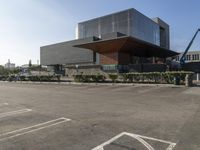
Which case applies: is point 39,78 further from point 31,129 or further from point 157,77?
point 31,129

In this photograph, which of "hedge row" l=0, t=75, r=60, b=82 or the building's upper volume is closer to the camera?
"hedge row" l=0, t=75, r=60, b=82

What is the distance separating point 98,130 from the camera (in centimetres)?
670

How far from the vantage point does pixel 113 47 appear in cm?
4438

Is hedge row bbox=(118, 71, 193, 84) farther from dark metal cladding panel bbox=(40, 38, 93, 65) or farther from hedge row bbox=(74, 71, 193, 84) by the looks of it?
dark metal cladding panel bbox=(40, 38, 93, 65)

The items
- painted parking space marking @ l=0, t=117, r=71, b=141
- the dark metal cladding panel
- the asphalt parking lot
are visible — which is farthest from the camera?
the dark metal cladding panel

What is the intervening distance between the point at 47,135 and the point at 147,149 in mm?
3017

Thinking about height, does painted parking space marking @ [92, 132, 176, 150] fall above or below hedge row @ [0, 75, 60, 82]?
below

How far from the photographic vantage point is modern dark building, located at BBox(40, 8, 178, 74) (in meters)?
44.3

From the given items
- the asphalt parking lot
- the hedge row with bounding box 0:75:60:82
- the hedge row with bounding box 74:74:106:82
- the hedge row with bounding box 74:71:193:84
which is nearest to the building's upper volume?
the hedge row with bounding box 0:75:60:82

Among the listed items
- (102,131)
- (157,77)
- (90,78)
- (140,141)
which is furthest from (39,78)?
(140,141)

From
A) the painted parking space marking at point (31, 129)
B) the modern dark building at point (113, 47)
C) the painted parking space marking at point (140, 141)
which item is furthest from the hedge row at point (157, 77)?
the painted parking space marking at point (140, 141)

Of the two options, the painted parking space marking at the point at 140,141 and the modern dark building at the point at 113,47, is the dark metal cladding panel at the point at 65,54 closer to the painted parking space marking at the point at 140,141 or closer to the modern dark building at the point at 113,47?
the modern dark building at the point at 113,47

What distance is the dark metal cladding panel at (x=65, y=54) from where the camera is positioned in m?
67.8

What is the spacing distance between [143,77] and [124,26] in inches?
1845
